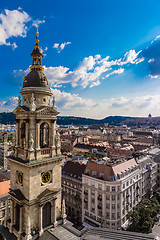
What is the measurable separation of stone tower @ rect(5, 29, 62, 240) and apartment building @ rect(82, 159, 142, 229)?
2739cm

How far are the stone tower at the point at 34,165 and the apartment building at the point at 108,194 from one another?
1079 inches

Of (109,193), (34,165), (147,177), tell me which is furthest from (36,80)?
(147,177)

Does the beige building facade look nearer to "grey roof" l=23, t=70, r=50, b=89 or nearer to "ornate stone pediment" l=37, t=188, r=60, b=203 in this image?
"ornate stone pediment" l=37, t=188, r=60, b=203

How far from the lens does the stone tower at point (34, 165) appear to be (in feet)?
55.9

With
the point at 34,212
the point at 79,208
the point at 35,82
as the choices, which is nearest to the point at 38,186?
the point at 34,212

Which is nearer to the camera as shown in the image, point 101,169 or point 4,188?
point 4,188

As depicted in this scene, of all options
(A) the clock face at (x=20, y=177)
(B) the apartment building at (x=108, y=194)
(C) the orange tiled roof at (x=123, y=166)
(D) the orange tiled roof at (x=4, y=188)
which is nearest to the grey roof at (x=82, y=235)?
(A) the clock face at (x=20, y=177)

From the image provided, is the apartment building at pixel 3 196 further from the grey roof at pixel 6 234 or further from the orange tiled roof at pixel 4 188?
the grey roof at pixel 6 234

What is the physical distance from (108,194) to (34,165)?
1298 inches

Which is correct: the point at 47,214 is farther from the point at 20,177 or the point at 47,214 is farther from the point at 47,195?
the point at 20,177

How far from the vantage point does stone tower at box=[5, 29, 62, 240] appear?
1703cm

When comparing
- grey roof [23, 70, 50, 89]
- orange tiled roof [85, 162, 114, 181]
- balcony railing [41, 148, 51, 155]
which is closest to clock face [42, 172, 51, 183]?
balcony railing [41, 148, 51, 155]

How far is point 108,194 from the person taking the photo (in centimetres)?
4312

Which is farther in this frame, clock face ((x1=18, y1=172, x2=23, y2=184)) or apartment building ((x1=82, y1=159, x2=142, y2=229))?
apartment building ((x1=82, y1=159, x2=142, y2=229))
